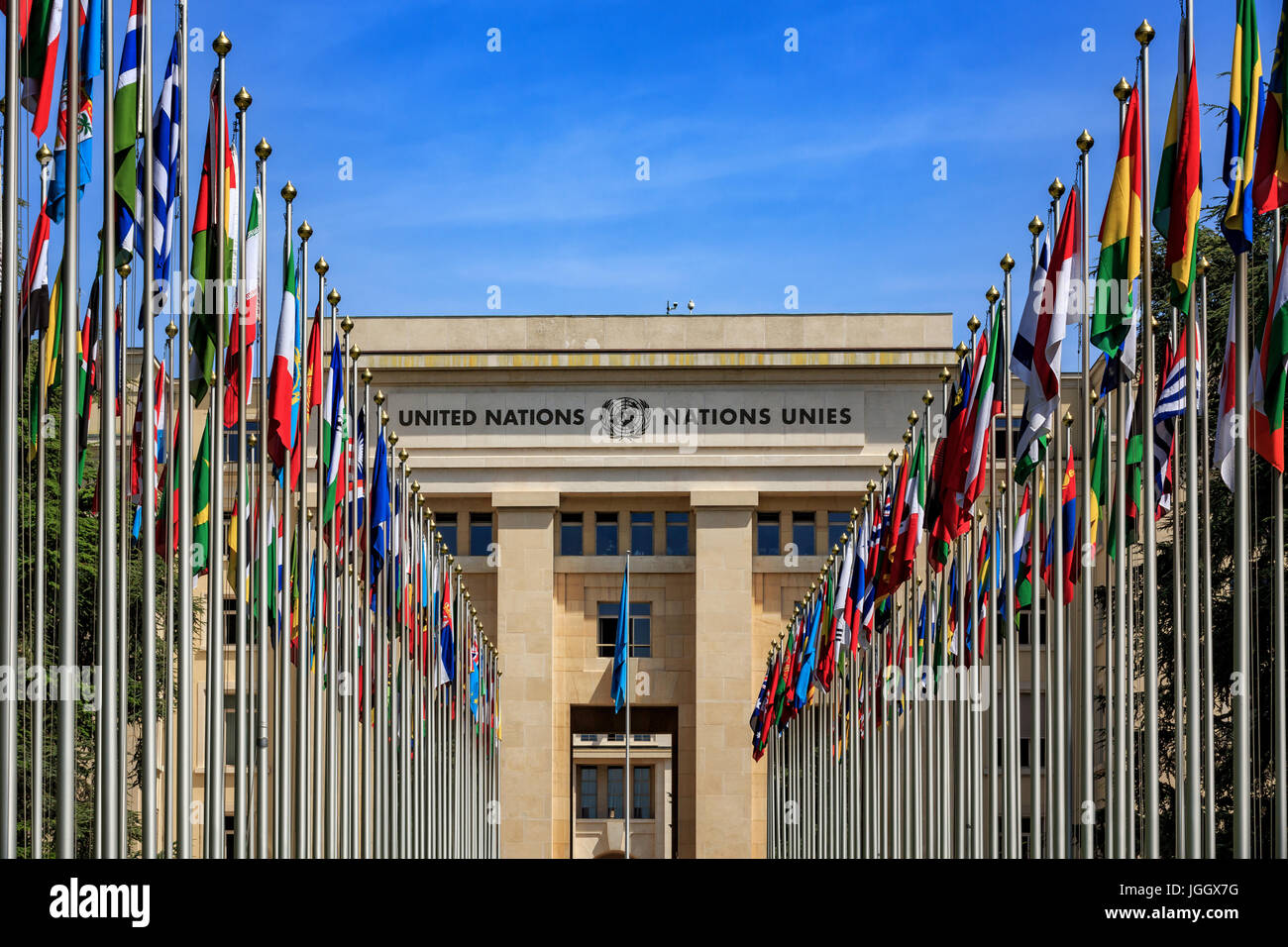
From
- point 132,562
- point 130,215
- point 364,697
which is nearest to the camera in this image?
point 130,215

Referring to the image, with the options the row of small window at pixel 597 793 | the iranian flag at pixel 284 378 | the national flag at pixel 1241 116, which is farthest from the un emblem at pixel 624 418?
the national flag at pixel 1241 116

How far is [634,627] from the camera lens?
62625mm

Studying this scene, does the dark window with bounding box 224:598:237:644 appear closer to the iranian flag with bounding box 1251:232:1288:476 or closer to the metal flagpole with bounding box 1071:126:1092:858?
the metal flagpole with bounding box 1071:126:1092:858

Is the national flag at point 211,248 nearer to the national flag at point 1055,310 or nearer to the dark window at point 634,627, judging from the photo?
the national flag at point 1055,310

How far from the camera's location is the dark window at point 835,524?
6272 centimetres

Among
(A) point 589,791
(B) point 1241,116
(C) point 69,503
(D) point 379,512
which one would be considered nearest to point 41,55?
(C) point 69,503

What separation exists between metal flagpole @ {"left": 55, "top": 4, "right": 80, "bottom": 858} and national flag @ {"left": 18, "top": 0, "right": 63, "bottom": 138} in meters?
0.17

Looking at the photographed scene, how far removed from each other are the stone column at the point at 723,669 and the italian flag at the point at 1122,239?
39.2m

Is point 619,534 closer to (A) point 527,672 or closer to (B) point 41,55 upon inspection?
(A) point 527,672

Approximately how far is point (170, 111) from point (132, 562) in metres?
23.4

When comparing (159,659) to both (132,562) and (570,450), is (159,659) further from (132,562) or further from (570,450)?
(570,450)

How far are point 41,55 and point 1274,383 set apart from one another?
11717mm

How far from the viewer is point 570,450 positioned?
62.2 meters
